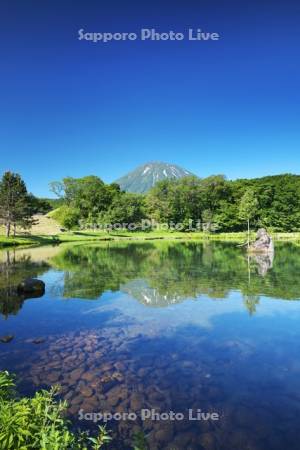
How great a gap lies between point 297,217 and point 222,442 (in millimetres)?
115215

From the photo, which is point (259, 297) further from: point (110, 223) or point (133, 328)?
point (110, 223)

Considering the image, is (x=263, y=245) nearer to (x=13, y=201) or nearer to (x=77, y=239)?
(x=77, y=239)

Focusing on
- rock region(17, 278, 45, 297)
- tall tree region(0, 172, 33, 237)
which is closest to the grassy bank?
tall tree region(0, 172, 33, 237)

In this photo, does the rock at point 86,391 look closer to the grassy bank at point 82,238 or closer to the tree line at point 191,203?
the grassy bank at point 82,238

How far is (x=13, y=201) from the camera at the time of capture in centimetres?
7750

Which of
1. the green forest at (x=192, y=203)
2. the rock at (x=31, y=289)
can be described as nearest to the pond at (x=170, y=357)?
the rock at (x=31, y=289)

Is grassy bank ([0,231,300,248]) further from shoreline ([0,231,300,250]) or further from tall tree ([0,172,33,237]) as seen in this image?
tall tree ([0,172,33,237])

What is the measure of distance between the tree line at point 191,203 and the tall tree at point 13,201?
77.5 ft

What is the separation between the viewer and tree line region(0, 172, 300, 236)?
115125 millimetres

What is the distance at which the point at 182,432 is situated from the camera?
8.59 meters

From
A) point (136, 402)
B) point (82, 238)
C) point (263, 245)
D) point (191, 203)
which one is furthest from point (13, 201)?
point (136, 402)

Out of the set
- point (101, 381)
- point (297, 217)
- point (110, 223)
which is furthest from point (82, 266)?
point (297, 217)

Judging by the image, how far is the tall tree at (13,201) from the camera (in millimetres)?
74812

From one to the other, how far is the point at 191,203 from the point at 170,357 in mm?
114762
